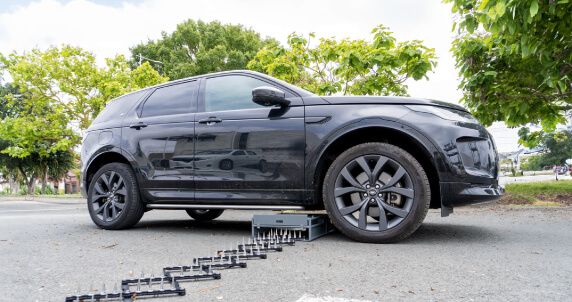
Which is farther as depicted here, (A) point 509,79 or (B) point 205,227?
(A) point 509,79

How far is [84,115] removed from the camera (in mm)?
22031

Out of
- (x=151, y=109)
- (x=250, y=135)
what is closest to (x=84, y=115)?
(x=151, y=109)

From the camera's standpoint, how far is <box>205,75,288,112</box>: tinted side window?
480 cm

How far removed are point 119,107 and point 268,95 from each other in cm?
257

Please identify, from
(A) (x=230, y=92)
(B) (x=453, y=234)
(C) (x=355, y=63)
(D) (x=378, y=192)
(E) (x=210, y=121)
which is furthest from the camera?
(C) (x=355, y=63)

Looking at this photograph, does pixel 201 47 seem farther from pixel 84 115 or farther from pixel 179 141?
A: pixel 179 141

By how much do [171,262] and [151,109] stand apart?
2523mm

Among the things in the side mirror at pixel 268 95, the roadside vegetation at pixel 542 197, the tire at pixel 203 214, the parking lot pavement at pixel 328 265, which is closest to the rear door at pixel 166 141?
the parking lot pavement at pixel 328 265

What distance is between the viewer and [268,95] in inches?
170

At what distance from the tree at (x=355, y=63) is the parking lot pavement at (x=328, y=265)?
4.67 m

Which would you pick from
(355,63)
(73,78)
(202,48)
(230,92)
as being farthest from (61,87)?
(230,92)

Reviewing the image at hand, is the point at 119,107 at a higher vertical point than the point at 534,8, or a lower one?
lower

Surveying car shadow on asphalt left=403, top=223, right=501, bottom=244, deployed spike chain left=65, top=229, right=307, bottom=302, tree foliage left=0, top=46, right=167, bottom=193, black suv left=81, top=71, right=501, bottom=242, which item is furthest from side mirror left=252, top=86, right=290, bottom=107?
tree foliage left=0, top=46, right=167, bottom=193

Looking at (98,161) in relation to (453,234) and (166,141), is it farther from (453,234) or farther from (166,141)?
(453,234)
